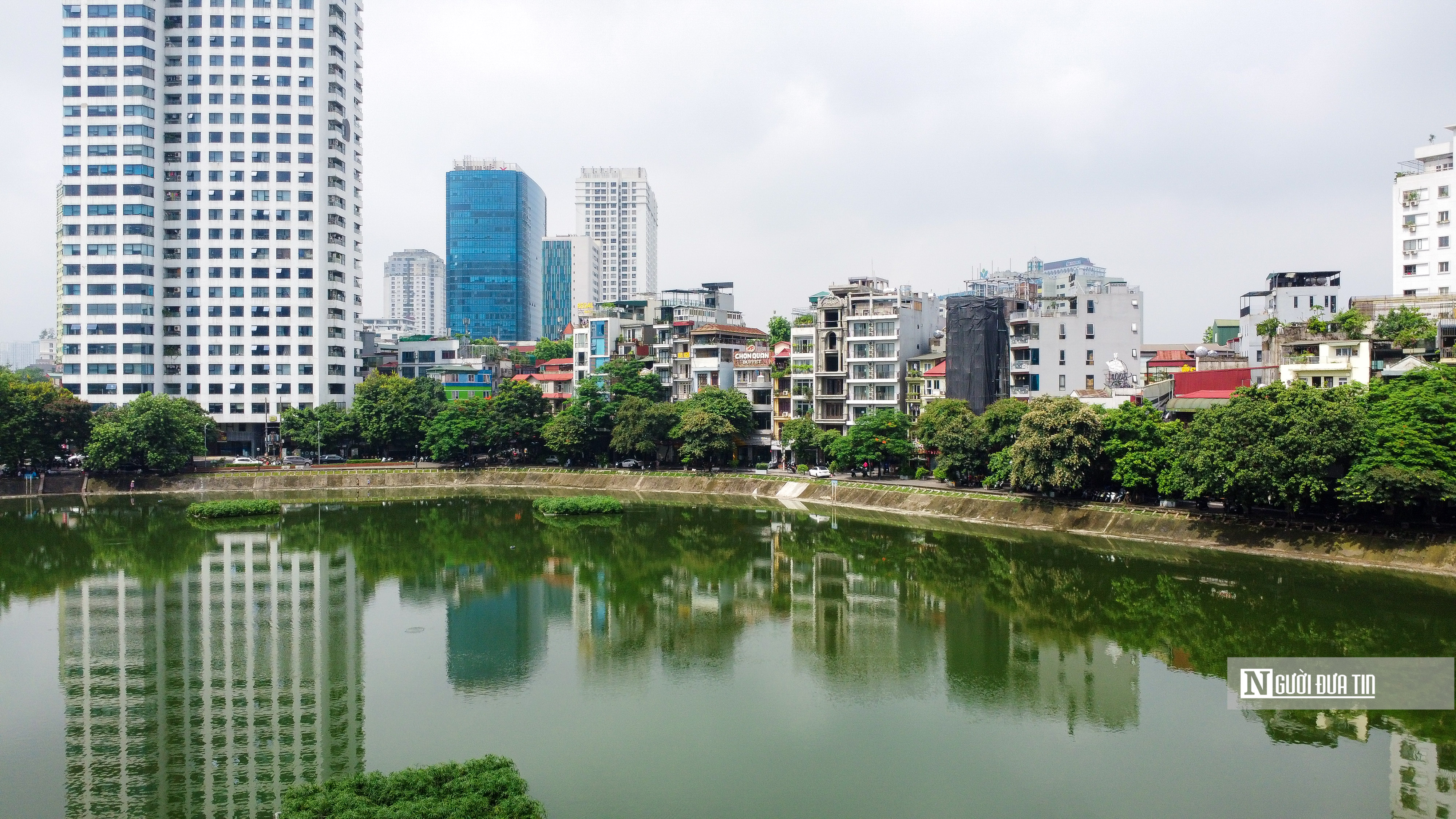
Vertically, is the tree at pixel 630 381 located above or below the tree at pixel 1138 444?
above

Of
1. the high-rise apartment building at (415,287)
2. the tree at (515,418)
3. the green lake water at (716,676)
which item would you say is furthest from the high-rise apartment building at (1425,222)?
the high-rise apartment building at (415,287)

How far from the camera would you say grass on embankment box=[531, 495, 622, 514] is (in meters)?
45.5

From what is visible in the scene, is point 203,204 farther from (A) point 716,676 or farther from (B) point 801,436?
(A) point 716,676

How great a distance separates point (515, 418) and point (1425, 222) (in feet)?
164

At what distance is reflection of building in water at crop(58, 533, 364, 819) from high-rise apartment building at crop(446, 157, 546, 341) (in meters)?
101

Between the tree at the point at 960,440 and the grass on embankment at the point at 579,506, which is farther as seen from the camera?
the grass on embankment at the point at 579,506

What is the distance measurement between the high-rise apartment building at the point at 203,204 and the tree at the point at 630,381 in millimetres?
19883

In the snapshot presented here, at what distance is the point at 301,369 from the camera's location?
64.1 metres

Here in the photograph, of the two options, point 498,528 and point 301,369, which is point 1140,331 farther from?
point 301,369

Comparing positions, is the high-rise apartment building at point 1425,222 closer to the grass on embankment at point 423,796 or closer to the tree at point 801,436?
the tree at point 801,436

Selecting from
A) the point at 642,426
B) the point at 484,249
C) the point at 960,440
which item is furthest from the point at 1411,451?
the point at 484,249

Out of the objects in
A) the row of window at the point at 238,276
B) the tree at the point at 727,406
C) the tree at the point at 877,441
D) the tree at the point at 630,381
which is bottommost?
the tree at the point at 877,441

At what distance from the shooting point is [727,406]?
57281 mm

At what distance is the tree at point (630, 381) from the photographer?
2446 inches
